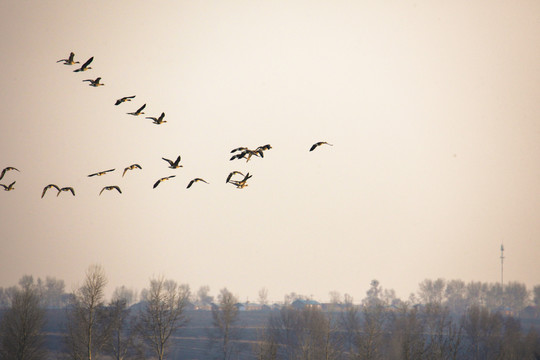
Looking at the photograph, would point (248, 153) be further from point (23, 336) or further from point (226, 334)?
point (226, 334)

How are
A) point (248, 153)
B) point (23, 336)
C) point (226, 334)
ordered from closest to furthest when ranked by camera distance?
point (248, 153)
point (23, 336)
point (226, 334)

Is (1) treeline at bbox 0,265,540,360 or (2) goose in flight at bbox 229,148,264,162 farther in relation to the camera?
(1) treeline at bbox 0,265,540,360

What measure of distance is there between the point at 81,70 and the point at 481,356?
76.6 metres

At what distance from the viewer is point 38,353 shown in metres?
62.0

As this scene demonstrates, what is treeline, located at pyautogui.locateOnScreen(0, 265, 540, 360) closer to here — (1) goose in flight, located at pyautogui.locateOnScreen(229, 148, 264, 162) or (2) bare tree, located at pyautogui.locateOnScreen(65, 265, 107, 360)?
(2) bare tree, located at pyautogui.locateOnScreen(65, 265, 107, 360)

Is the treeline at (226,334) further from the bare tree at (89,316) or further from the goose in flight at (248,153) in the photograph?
the goose in flight at (248,153)

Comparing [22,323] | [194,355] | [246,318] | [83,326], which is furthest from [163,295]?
[246,318]

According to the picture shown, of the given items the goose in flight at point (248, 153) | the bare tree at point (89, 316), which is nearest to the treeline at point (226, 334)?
the bare tree at point (89, 316)

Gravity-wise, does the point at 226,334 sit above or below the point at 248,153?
below

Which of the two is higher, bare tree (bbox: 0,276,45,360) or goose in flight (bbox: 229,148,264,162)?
goose in flight (bbox: 229,148,264,162)

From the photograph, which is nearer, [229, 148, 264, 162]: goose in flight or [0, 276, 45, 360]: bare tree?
[229, 148, 264, 162]: goose in flight

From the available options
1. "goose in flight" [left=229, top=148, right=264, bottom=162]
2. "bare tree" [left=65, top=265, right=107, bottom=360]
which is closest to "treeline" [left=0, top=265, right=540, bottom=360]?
"bare tree" [left=65, top=265, right=107, bottom=360]

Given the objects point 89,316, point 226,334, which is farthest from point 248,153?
point 226,334

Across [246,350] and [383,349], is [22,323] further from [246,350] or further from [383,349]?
[246,350]
